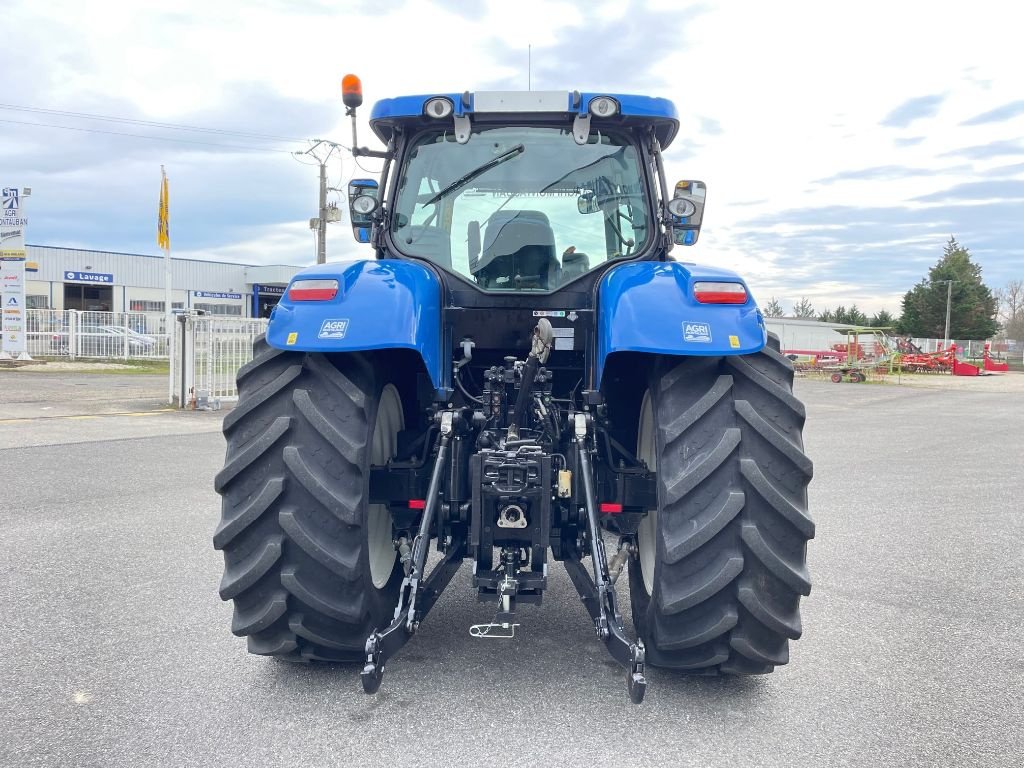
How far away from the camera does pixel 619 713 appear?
3.15 meters

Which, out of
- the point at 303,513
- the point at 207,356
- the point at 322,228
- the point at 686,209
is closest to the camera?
the point at 303,513

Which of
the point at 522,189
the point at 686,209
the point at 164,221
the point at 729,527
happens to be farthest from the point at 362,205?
the point at 164,221

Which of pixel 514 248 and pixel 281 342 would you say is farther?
pixel 514 248

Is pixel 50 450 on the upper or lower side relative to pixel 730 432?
lower

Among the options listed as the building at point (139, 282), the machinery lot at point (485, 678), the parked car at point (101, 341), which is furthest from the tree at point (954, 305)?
the machinery lot at point (485, 678)

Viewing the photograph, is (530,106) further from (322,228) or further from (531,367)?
(322,228)

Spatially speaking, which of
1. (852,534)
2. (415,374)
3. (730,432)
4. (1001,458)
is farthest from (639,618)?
(1001,458)

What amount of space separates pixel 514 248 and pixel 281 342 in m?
1.30

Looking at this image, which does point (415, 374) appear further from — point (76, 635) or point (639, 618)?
point (76, 635)

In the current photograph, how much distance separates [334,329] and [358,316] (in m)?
0.11

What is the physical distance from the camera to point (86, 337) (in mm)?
28344

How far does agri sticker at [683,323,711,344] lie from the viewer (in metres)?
3.11

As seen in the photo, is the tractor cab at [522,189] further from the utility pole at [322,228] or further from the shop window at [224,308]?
the shop window at [224,308]

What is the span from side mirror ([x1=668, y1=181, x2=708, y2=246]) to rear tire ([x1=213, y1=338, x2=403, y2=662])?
70.3 inches
